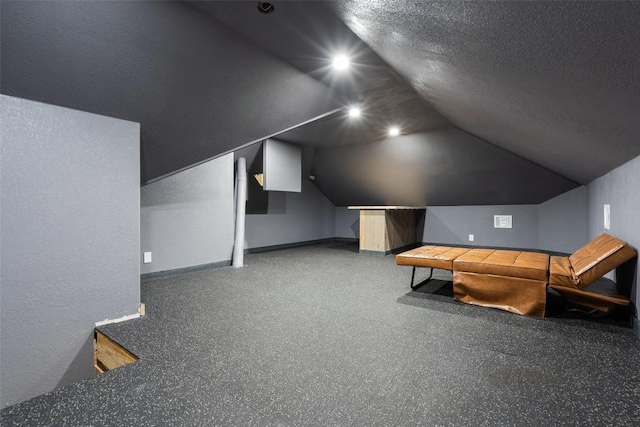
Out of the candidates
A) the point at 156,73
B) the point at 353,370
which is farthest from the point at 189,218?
the point at 353,370

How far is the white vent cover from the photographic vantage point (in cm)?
604

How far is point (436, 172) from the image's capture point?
18.9ft

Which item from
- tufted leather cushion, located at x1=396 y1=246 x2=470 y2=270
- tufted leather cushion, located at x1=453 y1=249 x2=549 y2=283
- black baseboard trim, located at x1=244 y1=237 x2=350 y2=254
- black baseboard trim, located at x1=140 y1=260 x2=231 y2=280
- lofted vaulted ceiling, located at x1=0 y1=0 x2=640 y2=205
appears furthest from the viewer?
black baseboard trim, located at x1=244 y1=237 x2=350 y2=254

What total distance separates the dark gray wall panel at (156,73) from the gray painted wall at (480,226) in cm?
491

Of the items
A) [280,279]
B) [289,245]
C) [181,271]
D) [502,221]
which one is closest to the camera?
[280,279]

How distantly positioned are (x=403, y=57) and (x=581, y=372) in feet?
7.53

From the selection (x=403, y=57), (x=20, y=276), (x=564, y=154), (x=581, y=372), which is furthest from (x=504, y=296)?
(x=20, y=276)

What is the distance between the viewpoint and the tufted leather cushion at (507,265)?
2.48 meters

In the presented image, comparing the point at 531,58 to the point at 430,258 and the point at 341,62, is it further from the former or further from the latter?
the point at 430,258

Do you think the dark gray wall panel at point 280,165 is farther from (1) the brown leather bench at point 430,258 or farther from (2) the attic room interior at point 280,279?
(1) the brown leather bench at point 430,258

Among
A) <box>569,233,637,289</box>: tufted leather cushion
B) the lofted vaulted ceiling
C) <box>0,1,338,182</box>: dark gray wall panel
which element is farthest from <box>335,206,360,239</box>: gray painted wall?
<box>569,233,637,289</box>: tufted leather cushion

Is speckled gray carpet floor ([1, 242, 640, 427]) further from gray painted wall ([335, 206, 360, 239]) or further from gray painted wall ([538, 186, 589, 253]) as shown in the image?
gray painted wall ([335, 206, 360, 239])

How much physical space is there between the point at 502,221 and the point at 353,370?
5.82m

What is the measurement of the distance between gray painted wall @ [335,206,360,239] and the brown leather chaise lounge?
499 cm
